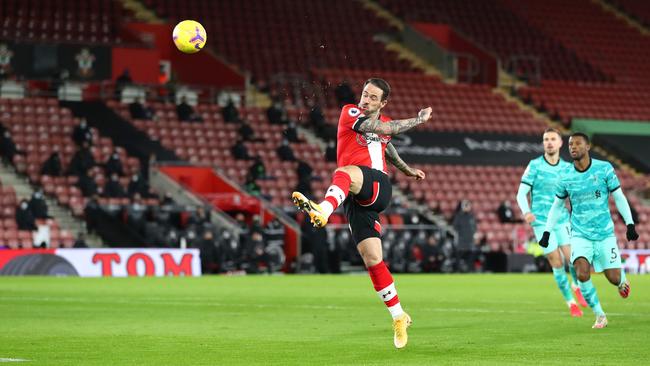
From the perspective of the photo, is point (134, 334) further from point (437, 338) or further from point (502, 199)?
point (502, 199)

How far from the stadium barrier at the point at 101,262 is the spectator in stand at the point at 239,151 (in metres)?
7.60

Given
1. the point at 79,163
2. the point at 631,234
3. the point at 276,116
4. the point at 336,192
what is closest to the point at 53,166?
→ the point at 79,163

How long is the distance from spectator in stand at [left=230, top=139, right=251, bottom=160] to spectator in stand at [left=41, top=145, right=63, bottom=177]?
6.36 m

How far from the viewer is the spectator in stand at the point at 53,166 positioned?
35625 millimetres

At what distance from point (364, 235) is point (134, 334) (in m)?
2.86

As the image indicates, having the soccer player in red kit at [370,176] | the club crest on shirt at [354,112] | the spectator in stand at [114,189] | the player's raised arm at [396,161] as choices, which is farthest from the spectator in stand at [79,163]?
the club crest on shirt at [354,112]

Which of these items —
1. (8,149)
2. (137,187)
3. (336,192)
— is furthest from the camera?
(8,149)

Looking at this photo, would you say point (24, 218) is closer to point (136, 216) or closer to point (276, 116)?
point (136, 216)

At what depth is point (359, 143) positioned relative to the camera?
11.6 metres

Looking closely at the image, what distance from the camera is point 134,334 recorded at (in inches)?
500

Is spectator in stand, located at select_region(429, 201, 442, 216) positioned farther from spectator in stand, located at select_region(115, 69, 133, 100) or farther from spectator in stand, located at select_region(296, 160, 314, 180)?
spectator in stand, located at select_region(115, 69, 133, 100)

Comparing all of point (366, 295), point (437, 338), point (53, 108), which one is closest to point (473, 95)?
point (53, 108)

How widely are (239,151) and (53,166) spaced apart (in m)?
6.77

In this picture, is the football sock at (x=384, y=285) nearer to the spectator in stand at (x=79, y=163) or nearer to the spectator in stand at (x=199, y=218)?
the spectator in stand at (x=199, y=218)
